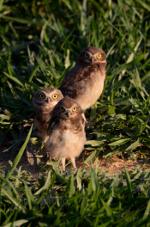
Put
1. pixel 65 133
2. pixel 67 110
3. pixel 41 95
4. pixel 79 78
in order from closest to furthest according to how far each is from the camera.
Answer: pixel 67 110, pixel 65 133, pixel 41 95, pixel 79 78

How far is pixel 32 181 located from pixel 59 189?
14.4 inches

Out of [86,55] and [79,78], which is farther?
[86,55]

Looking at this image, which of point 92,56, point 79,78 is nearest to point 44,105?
point 79,78

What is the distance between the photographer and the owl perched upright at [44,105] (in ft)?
24.8

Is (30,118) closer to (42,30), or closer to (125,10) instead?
(42,30)

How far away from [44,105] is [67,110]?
448 mm

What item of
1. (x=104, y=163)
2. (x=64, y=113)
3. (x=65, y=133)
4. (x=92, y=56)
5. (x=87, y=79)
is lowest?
(x=104, y=163)


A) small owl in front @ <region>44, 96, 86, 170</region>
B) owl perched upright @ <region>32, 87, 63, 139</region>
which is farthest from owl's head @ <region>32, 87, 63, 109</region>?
small owl in front @ <region>44, 96, 86, 170</region>

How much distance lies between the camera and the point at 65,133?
24.1ft

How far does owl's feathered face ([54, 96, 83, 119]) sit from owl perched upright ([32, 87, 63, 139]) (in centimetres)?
19

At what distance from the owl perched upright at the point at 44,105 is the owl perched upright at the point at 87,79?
48 cm

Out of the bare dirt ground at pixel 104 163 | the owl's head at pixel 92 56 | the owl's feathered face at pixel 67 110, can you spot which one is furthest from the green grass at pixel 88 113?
the owl's feathered face at pixel 67 110

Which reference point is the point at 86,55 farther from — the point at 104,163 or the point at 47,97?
the point at 104,163

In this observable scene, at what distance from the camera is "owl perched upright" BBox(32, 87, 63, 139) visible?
7559 millimetres
